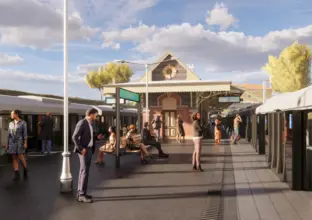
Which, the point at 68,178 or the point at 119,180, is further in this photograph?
the point at 119,180

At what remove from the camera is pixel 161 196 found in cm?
703

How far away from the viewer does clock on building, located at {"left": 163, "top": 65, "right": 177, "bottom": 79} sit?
29562 millimetres

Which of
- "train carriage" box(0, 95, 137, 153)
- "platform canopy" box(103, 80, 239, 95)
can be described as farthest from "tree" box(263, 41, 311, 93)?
"train carriage" box(0, 95, 137, 153)

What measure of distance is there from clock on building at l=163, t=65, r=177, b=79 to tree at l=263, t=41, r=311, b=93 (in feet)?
105

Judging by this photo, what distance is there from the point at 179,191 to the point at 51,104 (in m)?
12.0

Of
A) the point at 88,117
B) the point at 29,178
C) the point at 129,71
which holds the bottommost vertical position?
the point at 29,178

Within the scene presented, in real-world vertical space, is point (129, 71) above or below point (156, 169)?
above

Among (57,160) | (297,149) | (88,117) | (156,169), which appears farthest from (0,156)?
(297,149)

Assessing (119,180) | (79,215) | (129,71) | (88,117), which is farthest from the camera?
(129,71)

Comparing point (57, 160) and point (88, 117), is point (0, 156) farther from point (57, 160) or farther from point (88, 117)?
point (88, 117)

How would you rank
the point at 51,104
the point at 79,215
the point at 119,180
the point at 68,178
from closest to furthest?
the point at 79,215 < the point at 68,178 < the point at 119,180 < the point at 51,104

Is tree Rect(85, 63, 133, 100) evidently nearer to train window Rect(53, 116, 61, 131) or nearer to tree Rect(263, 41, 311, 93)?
tree Rect(263, 41, 311, 93)

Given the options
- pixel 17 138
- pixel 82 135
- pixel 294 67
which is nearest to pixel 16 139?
pixel 17 138

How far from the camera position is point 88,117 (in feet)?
22.6
